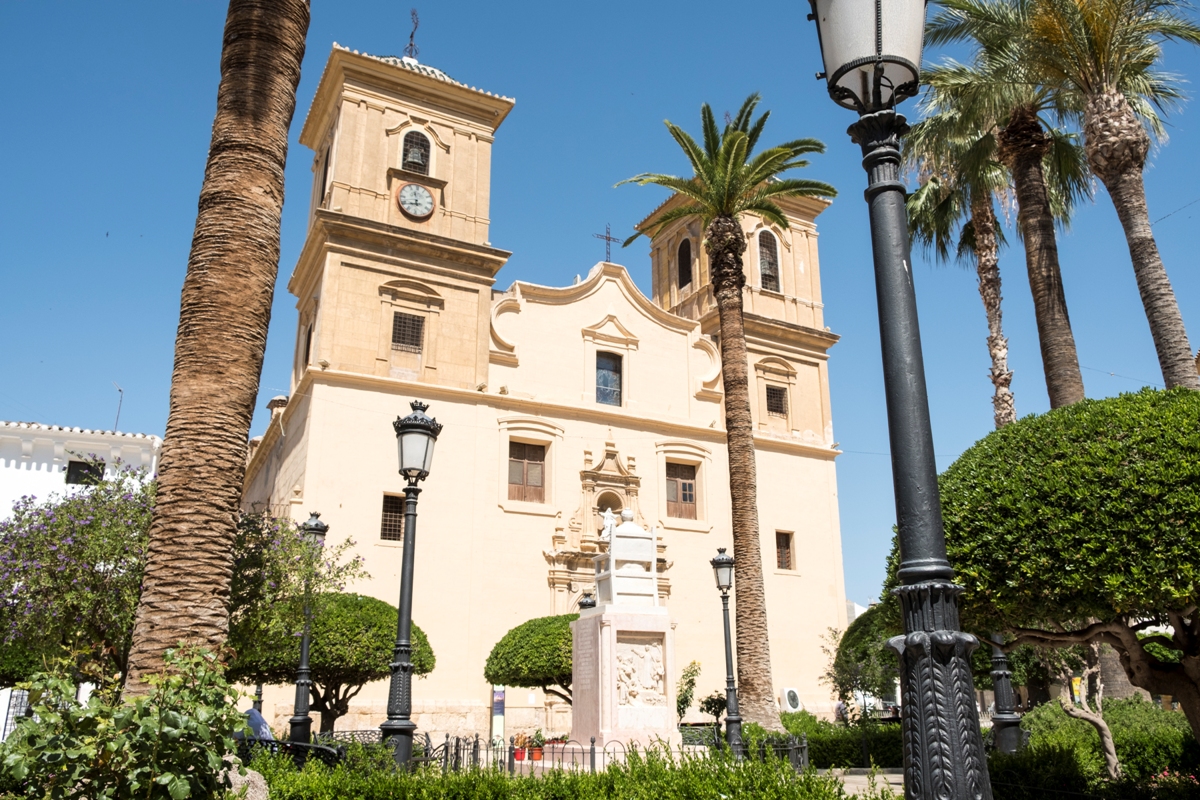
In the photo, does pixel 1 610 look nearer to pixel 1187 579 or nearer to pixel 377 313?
pixel 1187 579

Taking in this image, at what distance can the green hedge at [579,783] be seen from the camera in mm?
5512

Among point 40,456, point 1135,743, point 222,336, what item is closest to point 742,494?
point 1135,743

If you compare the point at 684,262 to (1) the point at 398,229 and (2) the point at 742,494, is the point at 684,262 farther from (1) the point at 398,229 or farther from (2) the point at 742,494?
(2) the point at 742,494

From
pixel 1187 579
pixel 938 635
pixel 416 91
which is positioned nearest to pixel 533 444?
pixel 416 91

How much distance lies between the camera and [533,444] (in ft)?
88.8

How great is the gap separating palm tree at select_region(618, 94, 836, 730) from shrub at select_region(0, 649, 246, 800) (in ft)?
44.5

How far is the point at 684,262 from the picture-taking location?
116ft

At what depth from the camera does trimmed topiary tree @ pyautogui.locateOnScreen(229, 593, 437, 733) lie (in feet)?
57.8

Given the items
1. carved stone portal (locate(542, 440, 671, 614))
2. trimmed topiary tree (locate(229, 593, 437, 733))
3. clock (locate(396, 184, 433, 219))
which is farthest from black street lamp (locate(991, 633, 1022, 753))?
clock (locate(396, 184, 433, 219))

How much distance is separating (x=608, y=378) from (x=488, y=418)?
15.8 ft

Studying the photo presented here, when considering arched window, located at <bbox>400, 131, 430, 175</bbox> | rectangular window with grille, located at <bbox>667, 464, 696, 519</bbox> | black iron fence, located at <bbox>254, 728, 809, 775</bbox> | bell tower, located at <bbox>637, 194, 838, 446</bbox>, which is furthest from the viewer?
bell tower, located at <bbox>637, 194, 838, 446</bbox>

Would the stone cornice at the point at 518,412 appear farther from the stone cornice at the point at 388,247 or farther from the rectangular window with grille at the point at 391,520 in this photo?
the stone cornice at the point at 388,247

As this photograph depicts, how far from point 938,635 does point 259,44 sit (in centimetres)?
882

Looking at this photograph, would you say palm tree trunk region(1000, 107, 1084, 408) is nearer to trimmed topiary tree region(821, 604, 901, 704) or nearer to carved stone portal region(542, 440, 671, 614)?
trimmed topiary tree region(821, 604, 901, 704)
